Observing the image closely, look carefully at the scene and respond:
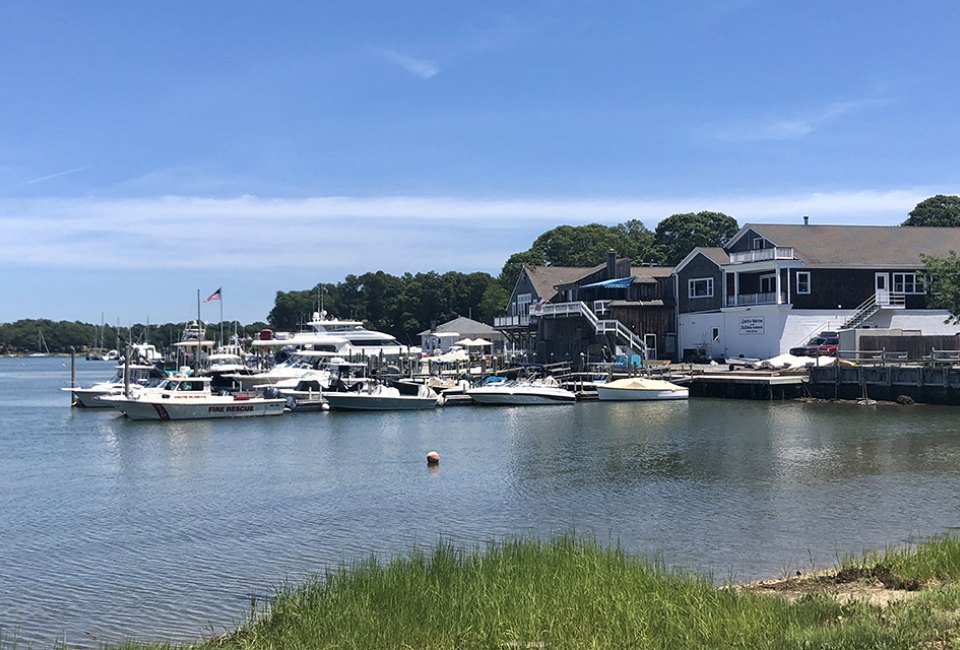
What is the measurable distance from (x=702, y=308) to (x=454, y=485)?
44223 mm

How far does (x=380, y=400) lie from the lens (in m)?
53.4

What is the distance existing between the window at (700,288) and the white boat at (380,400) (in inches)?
917

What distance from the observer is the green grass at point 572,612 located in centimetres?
1054

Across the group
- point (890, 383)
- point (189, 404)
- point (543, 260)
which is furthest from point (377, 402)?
point (543, 260)

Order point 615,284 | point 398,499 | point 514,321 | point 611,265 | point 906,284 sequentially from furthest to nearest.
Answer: point 514,321 → point 611,265 → point 615,284 → point 906,284 → point 398,499

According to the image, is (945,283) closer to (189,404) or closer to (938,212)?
(189,404)

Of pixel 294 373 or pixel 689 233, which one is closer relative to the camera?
pixel 294 373

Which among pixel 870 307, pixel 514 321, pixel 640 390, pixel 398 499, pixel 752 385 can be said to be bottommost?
pixel 398 499

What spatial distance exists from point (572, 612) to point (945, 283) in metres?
49.3


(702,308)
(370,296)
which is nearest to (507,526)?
(702,308)

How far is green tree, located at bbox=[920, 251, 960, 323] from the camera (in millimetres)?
54469

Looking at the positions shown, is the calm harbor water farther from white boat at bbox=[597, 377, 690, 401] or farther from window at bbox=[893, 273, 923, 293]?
window at bbox=[893, 273, 923, 293]

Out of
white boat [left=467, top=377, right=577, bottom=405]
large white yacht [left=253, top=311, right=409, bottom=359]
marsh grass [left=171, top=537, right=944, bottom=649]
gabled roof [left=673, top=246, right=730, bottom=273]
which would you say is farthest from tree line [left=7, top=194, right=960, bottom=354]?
marsh grass [left=171, top=537, right=944, bottom=649]

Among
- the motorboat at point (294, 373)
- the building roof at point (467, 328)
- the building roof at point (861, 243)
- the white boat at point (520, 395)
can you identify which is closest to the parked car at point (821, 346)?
the building roof at point (861, 243)
